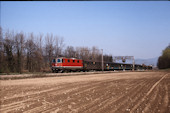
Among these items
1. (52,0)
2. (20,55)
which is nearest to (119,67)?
(20,55)

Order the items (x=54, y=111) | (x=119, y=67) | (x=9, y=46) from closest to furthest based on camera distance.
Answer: (x=54, y=111)
(x=9, y=46)
(x=119, y=67)

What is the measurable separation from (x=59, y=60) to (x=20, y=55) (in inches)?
394

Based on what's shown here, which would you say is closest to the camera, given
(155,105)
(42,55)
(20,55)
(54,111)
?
(54,111)

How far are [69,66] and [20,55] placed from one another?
12.1 meters

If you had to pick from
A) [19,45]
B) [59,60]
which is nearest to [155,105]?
[59,60]

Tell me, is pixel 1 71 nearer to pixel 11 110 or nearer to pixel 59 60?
pixel 59 60

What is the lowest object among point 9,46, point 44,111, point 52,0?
point 44,111

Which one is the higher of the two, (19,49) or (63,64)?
(19,49)

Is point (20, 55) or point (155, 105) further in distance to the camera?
point (20, 55)

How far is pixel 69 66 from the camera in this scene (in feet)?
123

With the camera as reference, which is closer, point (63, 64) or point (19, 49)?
point (63, 64)

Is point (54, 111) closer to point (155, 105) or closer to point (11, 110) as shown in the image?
point (11, 110)

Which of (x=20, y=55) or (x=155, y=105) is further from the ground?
(x=20, y=55)

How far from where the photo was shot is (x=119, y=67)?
61.2 metres
